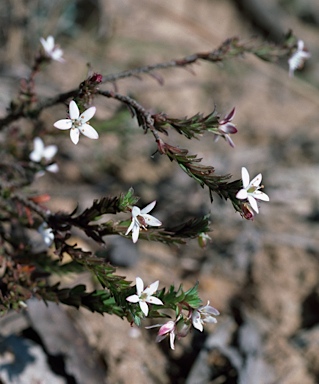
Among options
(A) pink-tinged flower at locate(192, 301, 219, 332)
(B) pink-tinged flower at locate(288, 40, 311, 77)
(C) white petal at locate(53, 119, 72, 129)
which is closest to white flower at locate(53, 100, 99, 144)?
(C) white petal at locate(53, 119, 72, 129)

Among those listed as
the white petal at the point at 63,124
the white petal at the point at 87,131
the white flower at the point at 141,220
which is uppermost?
the white petal at the point at 63,124

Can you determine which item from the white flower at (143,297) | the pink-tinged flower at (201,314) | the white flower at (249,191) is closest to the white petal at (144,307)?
the white flower at (143,297)

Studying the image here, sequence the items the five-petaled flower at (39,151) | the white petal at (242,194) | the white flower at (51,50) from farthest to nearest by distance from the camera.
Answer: the five-petaled flower at (39,151), the white flower at (51,50), the white petal at (242,194)

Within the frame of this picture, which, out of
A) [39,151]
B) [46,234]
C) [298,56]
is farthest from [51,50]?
[298,56]

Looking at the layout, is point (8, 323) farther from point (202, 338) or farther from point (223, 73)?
point (223, 73)

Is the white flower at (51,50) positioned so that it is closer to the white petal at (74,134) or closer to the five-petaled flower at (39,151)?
the five-petaled flower at (39,151)

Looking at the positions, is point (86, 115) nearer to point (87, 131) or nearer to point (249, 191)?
point (87, 131)

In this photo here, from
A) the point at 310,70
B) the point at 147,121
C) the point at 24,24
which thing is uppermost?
the point at 147,121

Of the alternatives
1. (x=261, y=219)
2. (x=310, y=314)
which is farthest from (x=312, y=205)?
(x=310, y=314)
